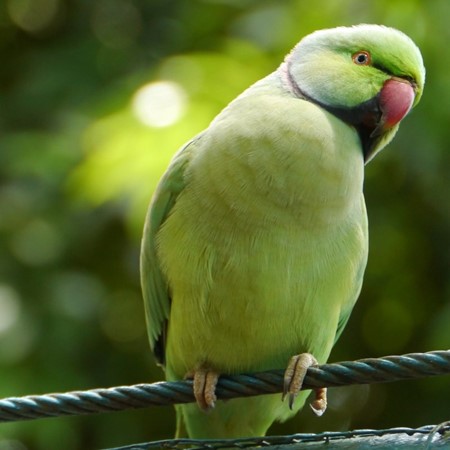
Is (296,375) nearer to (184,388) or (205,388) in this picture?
(205,388)

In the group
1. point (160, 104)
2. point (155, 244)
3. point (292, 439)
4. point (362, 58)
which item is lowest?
point (292, 439)

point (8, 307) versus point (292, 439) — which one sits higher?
point (292, 439)

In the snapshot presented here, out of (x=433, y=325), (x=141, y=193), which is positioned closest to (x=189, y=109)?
(x=141, y=193)

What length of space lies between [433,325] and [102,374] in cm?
140

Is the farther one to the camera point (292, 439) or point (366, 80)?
point (366, 80)

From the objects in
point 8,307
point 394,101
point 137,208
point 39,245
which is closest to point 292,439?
point 394,101

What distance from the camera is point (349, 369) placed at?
211 centimetres

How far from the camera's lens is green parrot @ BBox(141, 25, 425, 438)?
267 centimetres

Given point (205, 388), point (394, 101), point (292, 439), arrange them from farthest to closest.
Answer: point (394, 101) → point (205, 388) → point (292, 439)

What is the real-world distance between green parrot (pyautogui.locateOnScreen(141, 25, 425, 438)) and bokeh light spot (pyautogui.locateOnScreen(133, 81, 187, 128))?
2.30 feet

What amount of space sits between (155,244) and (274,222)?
0.43 meters

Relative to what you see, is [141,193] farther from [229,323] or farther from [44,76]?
[44,76]

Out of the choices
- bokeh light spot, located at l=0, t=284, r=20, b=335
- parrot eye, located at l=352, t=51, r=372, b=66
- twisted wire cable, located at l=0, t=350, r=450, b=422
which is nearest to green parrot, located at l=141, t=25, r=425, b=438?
parrot eye, located at l=352, t=51, r=372, b=66

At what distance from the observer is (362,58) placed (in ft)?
9.68
